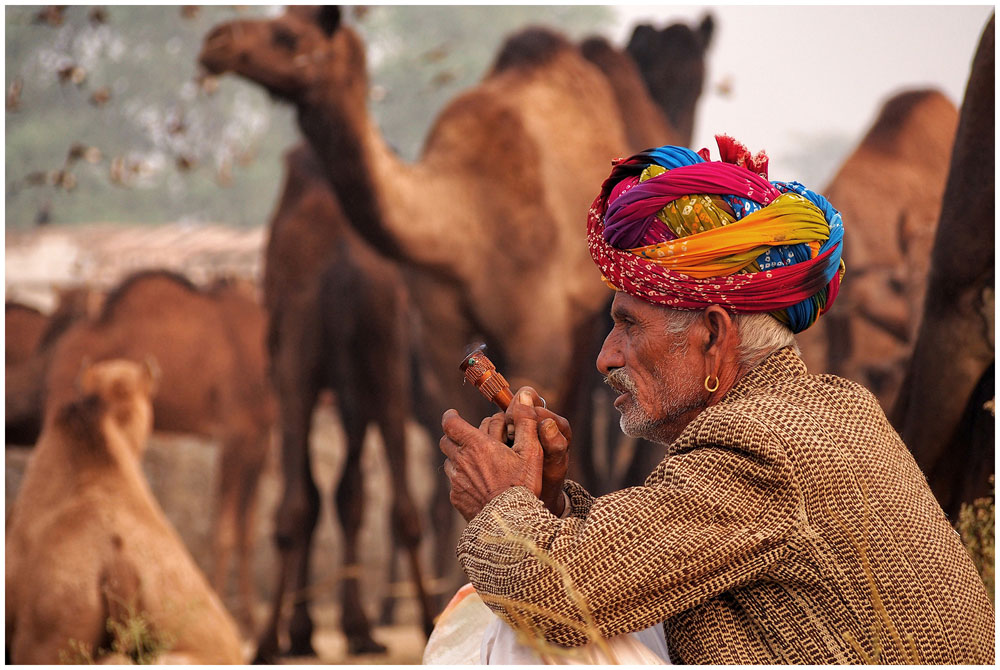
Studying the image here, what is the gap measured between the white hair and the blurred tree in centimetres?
327

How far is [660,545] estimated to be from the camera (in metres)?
1.39

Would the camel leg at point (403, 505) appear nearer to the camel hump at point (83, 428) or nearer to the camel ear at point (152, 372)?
the camel ear at point (152, 372)

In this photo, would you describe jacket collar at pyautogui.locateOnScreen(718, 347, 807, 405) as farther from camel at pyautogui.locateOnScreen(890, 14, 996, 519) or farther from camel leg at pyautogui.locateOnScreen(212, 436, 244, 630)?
camel leg at pyautogui.locateOnScreen(212, 436, 244, 630)

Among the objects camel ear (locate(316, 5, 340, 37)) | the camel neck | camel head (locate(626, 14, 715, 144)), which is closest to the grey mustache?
the camel neck

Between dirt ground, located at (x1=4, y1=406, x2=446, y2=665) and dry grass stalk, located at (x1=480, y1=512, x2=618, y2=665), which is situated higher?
dry grass stalk, located at (x1=480, y1=512, x2=618, y2=665)

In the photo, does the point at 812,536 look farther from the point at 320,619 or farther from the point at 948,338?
the point at 320,619

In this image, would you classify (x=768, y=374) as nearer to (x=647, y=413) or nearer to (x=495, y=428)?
(x=647, y=413)

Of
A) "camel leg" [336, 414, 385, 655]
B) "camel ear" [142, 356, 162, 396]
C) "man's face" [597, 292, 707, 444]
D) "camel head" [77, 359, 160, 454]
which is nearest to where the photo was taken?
"man's face" [597, 292, 707, 444]

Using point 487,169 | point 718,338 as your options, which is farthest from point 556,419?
point 487,169

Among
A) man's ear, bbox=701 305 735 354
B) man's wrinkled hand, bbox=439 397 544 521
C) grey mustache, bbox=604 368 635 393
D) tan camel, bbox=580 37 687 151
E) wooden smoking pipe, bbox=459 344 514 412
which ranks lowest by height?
man's wrinkled hand, bbox=439 397 544 521

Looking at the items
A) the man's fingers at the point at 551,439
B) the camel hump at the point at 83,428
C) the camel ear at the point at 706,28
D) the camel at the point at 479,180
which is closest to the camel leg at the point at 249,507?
the camel at the point at 479,180

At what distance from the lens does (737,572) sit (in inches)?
55.7

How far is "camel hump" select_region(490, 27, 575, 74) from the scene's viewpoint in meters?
4.67

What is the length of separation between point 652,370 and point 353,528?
3.55 meters
